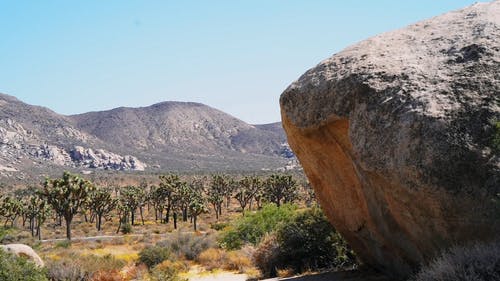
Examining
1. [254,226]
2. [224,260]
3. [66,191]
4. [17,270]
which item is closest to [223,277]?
[224,260]

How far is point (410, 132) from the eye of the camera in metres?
7.55

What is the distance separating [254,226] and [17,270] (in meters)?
13.2

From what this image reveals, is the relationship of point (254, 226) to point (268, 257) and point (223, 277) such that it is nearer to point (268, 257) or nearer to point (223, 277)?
point (223, 277)

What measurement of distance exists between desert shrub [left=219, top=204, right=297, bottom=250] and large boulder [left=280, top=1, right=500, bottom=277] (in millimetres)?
12104

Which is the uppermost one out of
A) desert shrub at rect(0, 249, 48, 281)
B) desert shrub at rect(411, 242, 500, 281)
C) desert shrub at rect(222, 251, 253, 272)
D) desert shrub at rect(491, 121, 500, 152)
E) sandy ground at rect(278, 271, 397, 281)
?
desert shrub at rect(491, 121, 500, 152)

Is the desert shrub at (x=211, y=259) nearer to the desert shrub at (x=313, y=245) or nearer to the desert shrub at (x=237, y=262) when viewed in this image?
the desert shrub at (x=237, y=262)

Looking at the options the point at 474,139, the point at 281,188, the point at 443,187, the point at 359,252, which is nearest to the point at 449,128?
the point at 474,139

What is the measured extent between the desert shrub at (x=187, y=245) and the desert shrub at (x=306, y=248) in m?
9.13

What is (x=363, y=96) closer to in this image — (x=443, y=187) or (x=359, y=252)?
(x=443, y=187)

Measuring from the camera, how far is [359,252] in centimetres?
1150

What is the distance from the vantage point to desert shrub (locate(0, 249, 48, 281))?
1120 centimetres

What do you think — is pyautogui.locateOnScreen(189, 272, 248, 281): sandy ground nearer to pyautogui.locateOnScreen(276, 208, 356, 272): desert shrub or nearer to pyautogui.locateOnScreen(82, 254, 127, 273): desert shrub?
pyautogui.locateOnScreen(276, 208, 356, 272): desert shrub

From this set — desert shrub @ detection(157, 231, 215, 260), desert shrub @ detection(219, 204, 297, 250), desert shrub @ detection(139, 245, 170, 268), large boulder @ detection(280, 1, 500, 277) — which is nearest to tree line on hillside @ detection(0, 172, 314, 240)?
desert shrub @ detection(157, 231, 215, 260)

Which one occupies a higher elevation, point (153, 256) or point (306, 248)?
point (306, 248)
